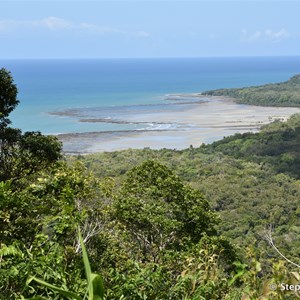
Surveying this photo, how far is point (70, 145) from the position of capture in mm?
45219

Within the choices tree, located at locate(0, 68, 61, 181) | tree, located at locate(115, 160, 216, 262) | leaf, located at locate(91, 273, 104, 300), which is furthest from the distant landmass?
leaf, located at locate(91, 273, 104, 300)

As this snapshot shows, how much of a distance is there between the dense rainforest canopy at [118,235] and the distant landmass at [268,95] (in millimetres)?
52438

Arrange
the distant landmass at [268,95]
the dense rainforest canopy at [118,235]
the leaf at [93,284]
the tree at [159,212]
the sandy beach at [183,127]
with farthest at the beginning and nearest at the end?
the distant landmass at [268,95]
the sandy beach at [183,127]
the tree at [159,212]
the dense rainforest canopy at [118,235]
the leaf at [93,284]

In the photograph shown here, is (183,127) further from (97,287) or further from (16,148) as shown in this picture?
(97,287)

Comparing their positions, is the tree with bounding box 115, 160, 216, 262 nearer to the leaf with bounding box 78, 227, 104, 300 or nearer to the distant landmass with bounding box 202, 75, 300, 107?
the leaf with bounding box 78, 227, 104, 300

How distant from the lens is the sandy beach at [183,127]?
151 ft

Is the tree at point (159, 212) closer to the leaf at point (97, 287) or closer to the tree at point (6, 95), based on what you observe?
the tree at point (6, 95)

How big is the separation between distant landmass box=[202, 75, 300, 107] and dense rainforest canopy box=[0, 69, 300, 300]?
5244 cm

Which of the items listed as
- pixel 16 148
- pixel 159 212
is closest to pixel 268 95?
pixel 159 212

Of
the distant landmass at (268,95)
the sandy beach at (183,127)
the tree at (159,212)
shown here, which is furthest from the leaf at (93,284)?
the distant landmass at (268,95)

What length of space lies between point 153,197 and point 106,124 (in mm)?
44634

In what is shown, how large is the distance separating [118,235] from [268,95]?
74893 mm

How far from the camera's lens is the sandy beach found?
1811 inches

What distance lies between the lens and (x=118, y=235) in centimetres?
959
